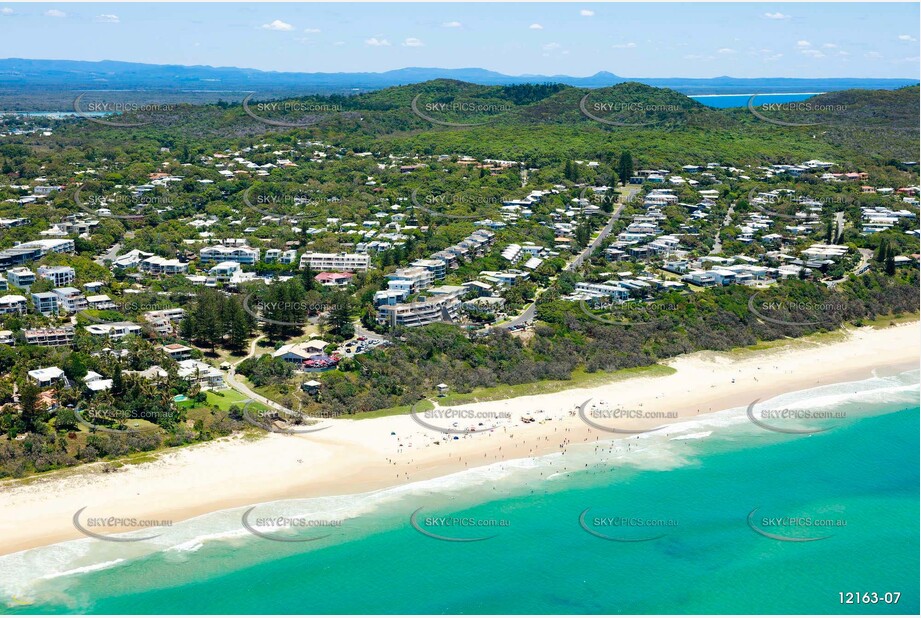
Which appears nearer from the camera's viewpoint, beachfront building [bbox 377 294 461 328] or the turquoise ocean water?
the turquoise ocean water

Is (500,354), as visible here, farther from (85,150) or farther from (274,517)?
(85,150)

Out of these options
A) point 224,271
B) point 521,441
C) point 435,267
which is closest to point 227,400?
point 521,441

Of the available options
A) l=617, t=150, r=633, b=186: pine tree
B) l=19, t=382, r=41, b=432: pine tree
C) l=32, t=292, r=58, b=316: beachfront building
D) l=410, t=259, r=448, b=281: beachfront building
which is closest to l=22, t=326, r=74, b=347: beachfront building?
l=32, t=292, r=58, b=316: beachfront building

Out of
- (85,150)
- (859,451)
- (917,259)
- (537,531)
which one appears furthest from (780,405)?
(85,150)

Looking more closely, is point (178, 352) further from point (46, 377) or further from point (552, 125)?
point (552, 125)

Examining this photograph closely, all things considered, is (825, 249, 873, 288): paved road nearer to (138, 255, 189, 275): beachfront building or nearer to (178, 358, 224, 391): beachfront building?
(178, 358, 224, 391): beachfront building

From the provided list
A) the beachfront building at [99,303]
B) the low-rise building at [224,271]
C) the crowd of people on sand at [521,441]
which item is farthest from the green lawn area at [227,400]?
the low-rise building at [224,271]

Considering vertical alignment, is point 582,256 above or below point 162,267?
above
